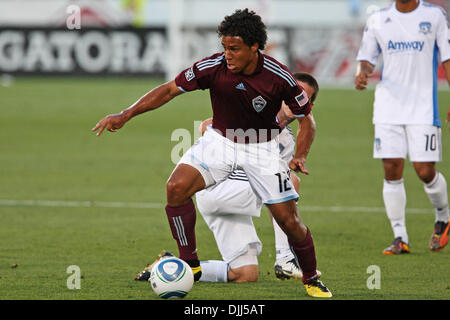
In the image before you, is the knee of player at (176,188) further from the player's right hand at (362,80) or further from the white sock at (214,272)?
the player's right hand at (362,80)

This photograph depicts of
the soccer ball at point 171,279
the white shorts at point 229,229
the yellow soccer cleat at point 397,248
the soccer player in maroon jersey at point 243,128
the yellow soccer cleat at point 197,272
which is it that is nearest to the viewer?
the soccer ball at point 171,279

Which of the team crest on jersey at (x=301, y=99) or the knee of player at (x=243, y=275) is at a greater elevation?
the team crest on jersey at (x=301, y=99)

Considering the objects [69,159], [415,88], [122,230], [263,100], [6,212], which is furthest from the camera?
[69,159]

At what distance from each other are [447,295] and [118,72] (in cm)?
2499

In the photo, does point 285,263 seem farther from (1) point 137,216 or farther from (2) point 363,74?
(1) point 137,216

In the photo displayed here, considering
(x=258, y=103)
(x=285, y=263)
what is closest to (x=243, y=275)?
(x=285, y=263)

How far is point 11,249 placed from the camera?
25.7ft

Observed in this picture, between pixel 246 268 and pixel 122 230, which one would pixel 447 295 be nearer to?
pixel 246 268

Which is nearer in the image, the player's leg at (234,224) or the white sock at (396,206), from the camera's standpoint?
the player's leg at (234,224)

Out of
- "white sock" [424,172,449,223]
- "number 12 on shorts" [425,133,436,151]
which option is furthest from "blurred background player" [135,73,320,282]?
"white sock" [424,172,449,223]

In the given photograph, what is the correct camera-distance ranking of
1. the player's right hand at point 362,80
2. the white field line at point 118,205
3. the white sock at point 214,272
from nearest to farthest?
the white sock at point 214,272 < the player's right hand at point 362,80 < the white field line at point 118,205

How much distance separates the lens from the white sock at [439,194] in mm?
8352

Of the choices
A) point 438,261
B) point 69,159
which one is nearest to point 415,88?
point 438,261

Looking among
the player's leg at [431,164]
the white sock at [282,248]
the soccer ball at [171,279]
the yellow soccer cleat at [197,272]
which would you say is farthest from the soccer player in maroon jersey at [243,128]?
the player's leg at [431,164]
